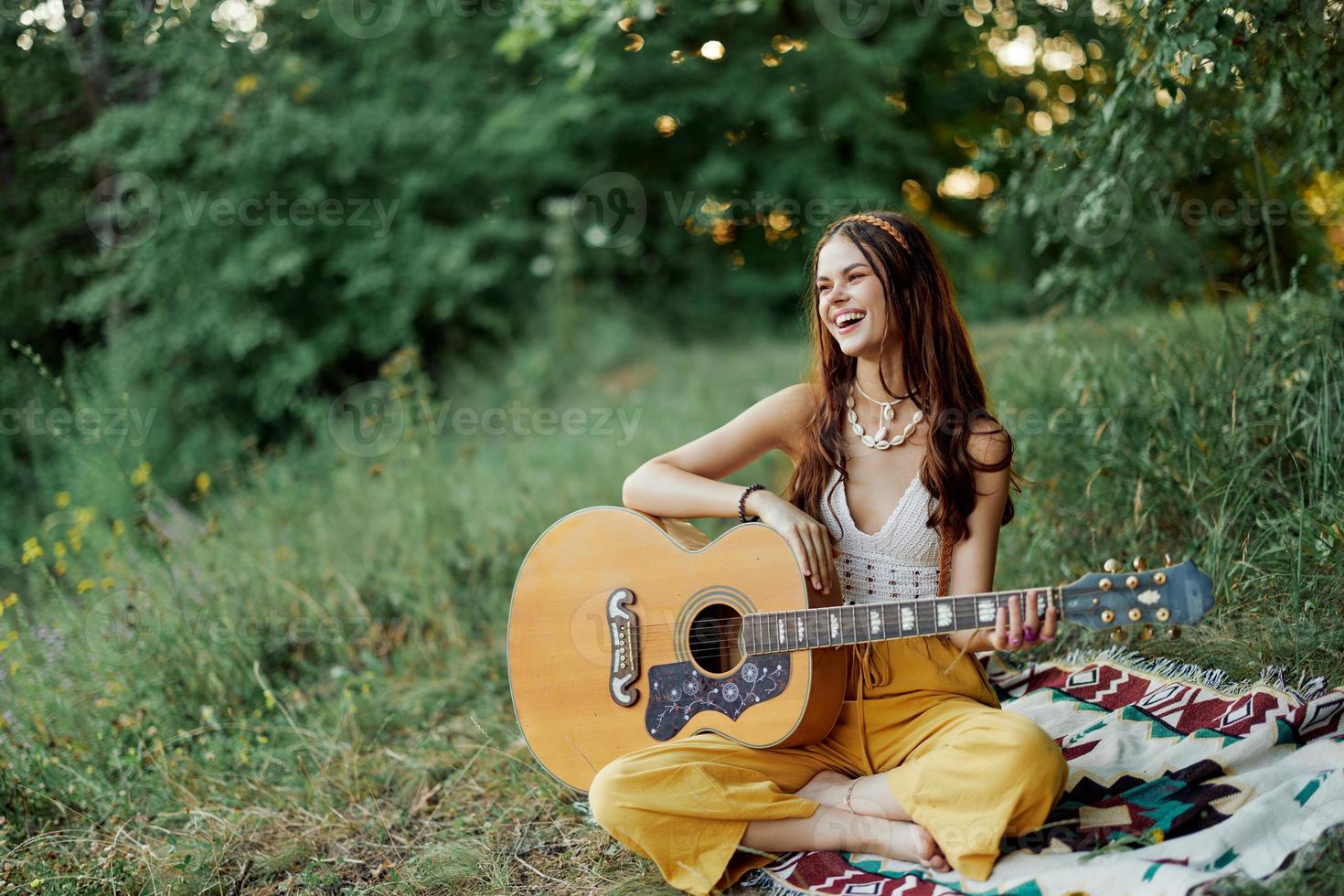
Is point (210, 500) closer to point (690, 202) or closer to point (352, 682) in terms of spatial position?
point (352, 682)

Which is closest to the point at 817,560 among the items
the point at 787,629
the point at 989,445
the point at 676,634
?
the point at 787,629

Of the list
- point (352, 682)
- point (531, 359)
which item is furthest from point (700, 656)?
point (531, 359)

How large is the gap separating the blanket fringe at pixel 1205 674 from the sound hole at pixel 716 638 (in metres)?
1.23

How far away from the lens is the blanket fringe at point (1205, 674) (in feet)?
8.50

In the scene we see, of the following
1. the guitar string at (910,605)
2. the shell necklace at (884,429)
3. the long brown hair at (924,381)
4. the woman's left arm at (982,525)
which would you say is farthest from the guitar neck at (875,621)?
the shell necklace at (884,429)

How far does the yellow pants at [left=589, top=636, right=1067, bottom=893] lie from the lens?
2166mm

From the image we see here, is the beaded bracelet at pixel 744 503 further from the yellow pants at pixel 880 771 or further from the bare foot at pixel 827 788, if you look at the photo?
the bare foot at pixel 827 788

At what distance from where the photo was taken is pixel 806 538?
8.00ft

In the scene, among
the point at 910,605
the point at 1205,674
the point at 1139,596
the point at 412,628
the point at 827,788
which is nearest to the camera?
the point at 1139,596

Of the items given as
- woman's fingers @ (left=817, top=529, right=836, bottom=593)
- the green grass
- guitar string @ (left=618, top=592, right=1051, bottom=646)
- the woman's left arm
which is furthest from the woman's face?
the green grass

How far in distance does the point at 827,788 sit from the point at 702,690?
1.22 ft

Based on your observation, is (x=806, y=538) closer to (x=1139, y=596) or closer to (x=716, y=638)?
(x=716, y=638)

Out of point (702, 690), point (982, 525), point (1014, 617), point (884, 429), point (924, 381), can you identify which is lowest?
point (702, 690)

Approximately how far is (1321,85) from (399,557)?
3840mm
